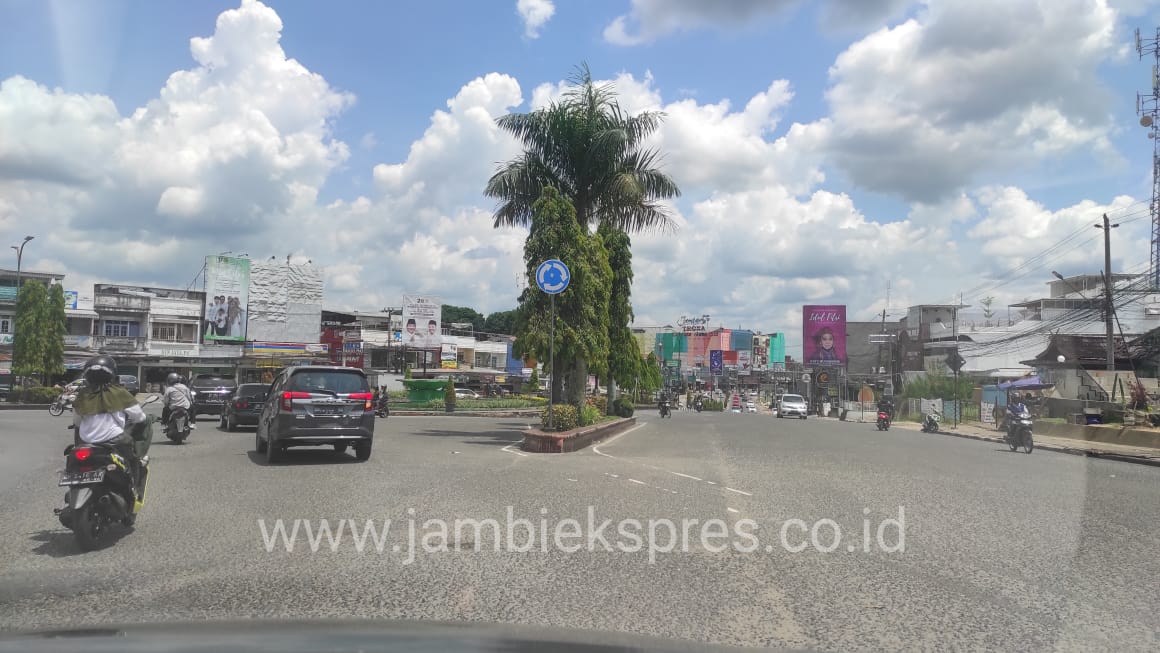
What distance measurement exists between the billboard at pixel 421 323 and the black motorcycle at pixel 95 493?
5732 cm

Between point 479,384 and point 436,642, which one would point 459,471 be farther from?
point 479,384

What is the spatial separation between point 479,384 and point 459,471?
239 ft

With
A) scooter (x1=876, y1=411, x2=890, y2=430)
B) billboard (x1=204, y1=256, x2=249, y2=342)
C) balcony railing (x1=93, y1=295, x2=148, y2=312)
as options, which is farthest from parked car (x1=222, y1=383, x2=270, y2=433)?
billboard (x1=204, y1=256, x2=249, y2=342)

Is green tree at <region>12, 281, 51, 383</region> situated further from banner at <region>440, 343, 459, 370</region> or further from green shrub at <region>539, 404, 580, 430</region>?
banner at <region>440, 343, 459, 370</region>

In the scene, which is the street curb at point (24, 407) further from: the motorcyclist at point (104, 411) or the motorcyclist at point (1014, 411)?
the motorcyclist at point (1014, 411)

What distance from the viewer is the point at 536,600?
523 cm

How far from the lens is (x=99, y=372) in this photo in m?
7.43

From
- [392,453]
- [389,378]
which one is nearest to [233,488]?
[392,453]

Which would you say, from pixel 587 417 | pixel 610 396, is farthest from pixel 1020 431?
pixel 610 396

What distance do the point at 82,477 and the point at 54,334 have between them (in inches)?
1572

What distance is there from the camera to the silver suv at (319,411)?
12.9 metres

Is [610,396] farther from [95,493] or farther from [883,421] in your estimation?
[95,493]

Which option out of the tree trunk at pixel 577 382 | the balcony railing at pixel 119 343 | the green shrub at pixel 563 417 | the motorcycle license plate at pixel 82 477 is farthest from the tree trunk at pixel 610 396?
the balcony railing at pixel 119 343

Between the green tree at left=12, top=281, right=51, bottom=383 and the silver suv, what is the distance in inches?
1301
